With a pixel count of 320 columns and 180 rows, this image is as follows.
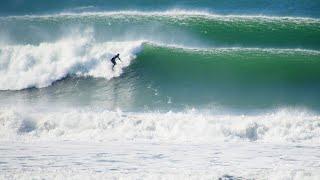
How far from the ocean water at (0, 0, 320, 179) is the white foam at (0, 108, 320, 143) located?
30mm

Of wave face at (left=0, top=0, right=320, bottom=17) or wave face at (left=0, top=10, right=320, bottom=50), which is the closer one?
wave face at (left=0, top=10, right=320, bottom=50)

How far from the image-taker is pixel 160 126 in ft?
47.1

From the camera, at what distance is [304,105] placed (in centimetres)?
1523

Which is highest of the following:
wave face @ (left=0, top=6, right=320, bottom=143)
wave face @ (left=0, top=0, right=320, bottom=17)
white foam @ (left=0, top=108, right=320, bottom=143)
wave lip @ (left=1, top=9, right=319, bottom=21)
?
wave face @ (left=0, top=0, right=320, bottom=17)

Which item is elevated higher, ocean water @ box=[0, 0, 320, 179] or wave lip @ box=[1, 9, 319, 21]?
wave lip @ box=[1, 9, 319, 21]

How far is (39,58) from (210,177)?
9.15 metres

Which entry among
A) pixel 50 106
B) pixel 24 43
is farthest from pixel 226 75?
pixel 24 43

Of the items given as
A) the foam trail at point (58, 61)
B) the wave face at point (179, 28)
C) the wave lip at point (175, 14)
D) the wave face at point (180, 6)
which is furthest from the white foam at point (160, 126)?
the wave face at point (180, 6)

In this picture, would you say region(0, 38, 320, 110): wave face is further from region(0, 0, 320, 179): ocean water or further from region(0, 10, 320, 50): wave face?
region(0, 10, 320, 50): wave face

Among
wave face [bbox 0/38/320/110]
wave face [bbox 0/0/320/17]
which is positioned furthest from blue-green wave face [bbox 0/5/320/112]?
wave face [bbox 0/0/320/17]

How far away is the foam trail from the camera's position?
58.3 ft

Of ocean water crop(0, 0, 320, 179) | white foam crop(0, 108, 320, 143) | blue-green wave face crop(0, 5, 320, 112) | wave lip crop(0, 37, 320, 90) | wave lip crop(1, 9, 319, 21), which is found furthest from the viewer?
wave lip crop(1, 9, 319, 21)

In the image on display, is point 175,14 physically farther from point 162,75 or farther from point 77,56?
point 77,56

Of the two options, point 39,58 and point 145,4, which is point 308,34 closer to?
point 145,4
